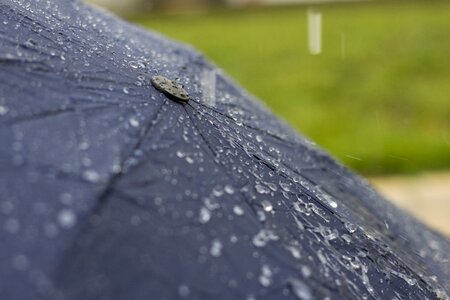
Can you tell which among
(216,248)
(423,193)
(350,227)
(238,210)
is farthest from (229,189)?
(423,193)

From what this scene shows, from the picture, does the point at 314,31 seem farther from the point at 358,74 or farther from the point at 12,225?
the point at 12,225

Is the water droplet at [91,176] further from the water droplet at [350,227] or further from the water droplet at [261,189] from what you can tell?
the water droplet at [350,227]

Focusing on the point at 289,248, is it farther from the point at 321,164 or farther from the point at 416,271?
the point at 321,164

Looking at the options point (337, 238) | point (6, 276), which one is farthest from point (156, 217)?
point (337, 238)

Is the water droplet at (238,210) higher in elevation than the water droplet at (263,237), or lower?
higher

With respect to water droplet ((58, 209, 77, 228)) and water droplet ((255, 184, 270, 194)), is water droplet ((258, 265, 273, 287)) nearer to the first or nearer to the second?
water droplet ((255, 184, 270, 194))

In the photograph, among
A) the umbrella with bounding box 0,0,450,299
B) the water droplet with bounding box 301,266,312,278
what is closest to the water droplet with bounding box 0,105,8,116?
the umbrella with bounding box 0,0,450,299

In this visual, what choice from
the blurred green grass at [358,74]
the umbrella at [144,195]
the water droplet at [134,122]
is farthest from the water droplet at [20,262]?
the blurred green grass at [358,74]
